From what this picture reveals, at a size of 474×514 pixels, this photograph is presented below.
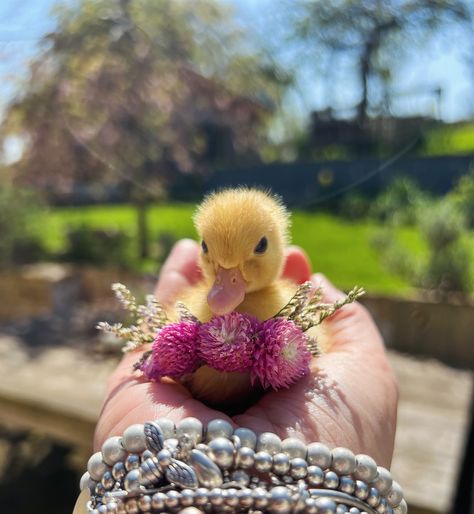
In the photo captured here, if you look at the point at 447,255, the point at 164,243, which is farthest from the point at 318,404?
the point at 164,243

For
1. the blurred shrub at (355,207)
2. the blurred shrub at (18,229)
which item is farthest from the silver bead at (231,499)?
the blurred shrub at (18,229)

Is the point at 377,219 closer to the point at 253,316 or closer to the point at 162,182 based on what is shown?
the point at 162,182

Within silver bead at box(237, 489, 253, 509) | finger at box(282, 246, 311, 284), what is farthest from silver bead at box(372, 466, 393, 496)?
finger at box(282, 246, 311, 284)

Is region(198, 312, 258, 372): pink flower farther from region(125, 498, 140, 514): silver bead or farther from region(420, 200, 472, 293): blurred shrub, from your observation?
region(420, 200, 472, 293): blurred shrub

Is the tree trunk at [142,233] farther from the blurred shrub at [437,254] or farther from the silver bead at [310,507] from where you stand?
the silver bead at [310,507]

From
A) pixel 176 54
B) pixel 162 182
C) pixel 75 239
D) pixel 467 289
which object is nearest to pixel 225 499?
pixel 176 54
